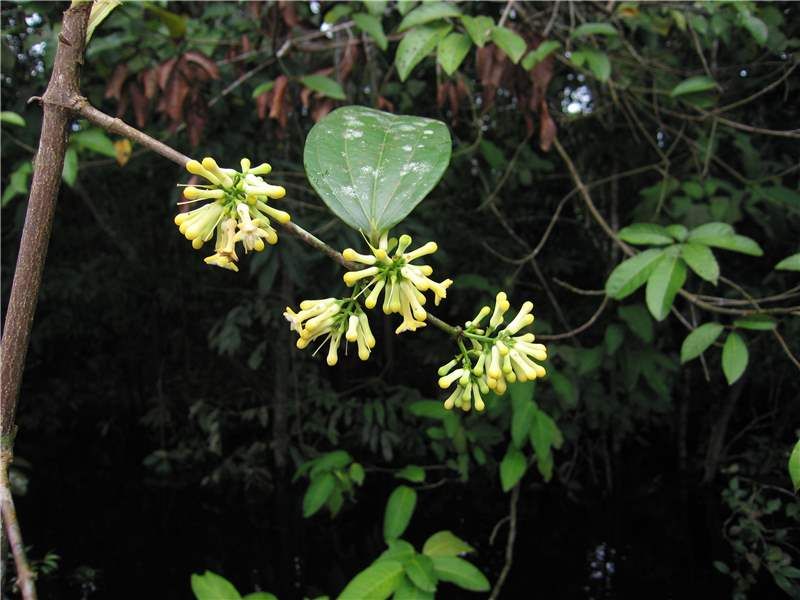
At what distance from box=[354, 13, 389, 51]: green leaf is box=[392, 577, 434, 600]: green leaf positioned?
103cm

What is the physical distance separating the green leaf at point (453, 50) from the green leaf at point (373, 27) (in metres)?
0.22

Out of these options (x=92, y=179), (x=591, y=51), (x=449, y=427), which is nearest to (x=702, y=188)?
(x=591, y=51)

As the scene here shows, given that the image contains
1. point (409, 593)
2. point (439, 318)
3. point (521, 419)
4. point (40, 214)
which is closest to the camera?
point (40, 214)

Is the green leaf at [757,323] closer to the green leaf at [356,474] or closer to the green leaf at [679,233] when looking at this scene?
the green leaf at [679,233]

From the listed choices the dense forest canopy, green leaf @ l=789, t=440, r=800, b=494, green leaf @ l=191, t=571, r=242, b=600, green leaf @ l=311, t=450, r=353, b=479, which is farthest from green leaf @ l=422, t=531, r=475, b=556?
green leaf @ l=789, t=440, r=800, b=494

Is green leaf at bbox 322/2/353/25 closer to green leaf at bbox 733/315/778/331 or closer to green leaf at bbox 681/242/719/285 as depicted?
green leaf at bbox 681/242/719/285

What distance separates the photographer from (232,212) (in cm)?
48

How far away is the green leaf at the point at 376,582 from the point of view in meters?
1.06

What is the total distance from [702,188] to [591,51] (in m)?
0.67

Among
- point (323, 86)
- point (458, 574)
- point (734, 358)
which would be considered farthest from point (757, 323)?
point (323, 86)

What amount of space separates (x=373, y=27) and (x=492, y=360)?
110 cm

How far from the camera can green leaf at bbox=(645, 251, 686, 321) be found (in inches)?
46.0

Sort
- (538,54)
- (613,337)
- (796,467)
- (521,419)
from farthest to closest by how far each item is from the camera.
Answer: (613,337)
(521,419)
(538,54)
(796,467)

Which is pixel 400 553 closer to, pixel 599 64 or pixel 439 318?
pixel 439 318
